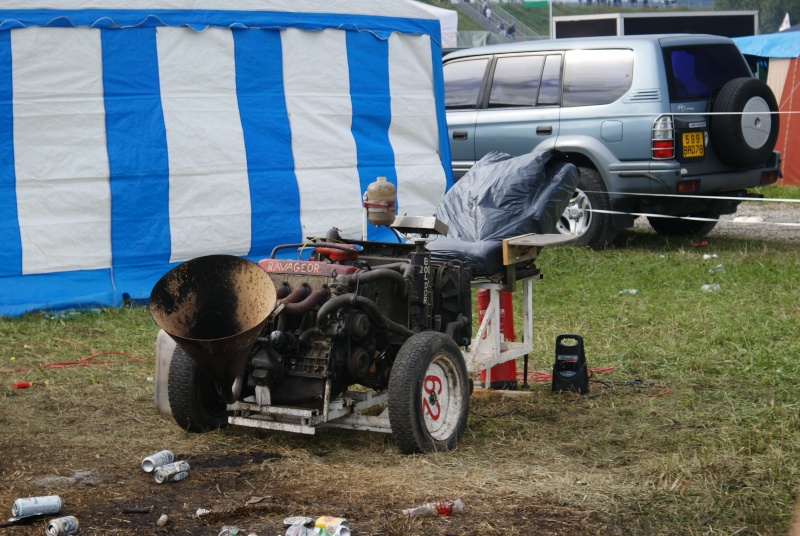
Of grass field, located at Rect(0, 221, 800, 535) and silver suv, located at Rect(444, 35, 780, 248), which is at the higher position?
silver suv, located at Rect(444, 35, 780, 248)

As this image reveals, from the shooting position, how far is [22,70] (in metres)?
8.63

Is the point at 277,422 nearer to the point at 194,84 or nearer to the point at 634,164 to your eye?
the point at 194,84

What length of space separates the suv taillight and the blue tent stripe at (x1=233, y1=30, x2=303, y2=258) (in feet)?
12.0

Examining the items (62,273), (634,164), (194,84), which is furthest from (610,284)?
(62,273)

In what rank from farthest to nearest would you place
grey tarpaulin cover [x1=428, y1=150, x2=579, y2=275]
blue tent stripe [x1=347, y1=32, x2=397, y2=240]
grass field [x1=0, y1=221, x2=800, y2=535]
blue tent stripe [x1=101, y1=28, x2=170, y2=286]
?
blue tent stripe [x1=347, y1=32, x2=397, y2=240] → blue tent stripe [x1=101, y1=28, x2=170, y2=286] → grey tarpaulin cover [x1=428, y1=150, x2=579, y2=275] → grass field [x1=0, y1=221, x2=800, y2=535]

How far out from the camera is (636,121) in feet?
35.7

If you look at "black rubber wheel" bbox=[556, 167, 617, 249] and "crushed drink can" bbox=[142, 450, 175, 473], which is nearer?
"crushed drink can" bbox=[142, 450, 175, 473]

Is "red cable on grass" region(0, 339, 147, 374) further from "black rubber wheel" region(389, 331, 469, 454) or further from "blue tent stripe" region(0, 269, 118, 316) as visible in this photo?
"black rubber wheel" region(389, 331, 469, 454)

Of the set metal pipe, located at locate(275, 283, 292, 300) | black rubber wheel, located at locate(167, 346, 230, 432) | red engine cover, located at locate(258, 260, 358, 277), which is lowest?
black rubber wheel, located at locate(167, 346, 230, 432)

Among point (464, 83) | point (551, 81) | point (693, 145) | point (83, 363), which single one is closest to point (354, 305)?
point (83, 363)

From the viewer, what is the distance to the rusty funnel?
15.9 ft

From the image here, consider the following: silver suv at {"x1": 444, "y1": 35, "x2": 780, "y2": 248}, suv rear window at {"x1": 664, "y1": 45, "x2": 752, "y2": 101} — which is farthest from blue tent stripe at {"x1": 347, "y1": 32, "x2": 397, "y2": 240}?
suv rear window at {"x1": 664, "y1": 45, "x2": 752, "y2": 101}

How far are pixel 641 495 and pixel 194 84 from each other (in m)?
6.30

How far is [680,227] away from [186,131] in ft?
19.5
